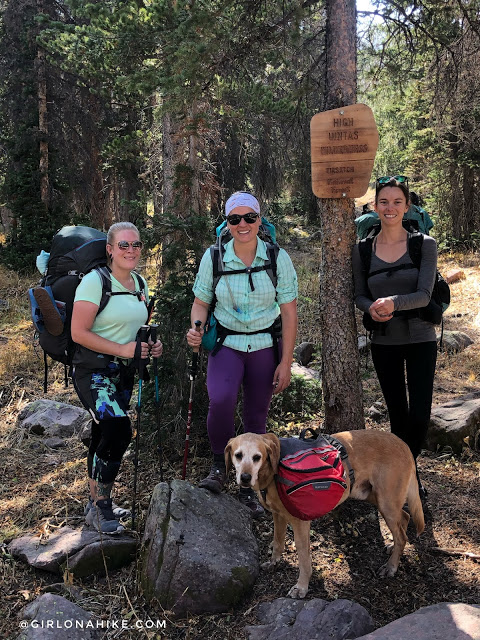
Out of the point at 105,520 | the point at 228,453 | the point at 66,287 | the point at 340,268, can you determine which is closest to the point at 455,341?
the point at 340,268

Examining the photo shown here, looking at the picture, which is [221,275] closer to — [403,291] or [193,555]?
[403,291]

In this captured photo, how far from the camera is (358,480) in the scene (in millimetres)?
3576

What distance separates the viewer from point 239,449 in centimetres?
333

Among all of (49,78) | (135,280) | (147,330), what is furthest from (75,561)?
(49,78)

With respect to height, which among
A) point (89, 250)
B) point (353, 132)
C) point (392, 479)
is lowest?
point (392, 479)

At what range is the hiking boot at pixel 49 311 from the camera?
12.1ft

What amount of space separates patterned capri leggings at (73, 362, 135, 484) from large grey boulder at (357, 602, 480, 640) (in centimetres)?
207

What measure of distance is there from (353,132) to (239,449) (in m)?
2.76

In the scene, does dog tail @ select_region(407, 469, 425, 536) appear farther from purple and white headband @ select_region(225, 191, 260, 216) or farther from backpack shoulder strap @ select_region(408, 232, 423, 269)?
purple and white headband @ select_region(225, 191, 260, 216)

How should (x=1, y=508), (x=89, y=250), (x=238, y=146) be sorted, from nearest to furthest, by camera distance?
1. (x=89, y=250)
2. (x=1, y=508)
3. (x=238, y=146)

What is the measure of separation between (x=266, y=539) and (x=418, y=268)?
2.44 m

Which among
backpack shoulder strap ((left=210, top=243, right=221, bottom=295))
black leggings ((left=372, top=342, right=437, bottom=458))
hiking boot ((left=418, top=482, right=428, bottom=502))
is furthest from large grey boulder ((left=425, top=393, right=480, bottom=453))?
backpack shoulder strap ((left=210, top=243, right=221, bottom=295))

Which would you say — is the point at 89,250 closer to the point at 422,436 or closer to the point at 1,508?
the point at 1,508

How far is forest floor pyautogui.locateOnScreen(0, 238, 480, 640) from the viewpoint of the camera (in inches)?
132
